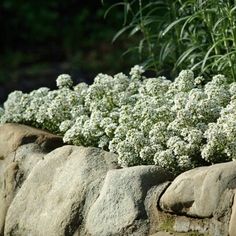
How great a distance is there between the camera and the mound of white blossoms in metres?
4.71

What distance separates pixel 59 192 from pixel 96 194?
0.94 ft

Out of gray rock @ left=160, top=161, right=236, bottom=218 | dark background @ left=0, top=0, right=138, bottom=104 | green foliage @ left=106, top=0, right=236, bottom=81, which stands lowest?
gray rock @ left=160, top=161, right=236, bottom=218

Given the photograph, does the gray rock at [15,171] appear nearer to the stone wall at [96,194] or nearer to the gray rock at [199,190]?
the stone wall at [96,194]

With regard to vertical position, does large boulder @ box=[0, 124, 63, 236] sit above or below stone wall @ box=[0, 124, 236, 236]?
above

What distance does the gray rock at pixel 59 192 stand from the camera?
471 cm

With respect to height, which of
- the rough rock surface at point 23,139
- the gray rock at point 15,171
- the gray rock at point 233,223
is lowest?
the gray rock at point 233,223

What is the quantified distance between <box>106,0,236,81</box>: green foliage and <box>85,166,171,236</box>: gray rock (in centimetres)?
113

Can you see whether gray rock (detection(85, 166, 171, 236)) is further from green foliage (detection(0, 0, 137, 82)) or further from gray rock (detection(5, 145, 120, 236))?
green foliage (detection(0, 0, 137, 82))

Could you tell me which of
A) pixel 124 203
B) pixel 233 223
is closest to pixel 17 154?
pixel 124 203

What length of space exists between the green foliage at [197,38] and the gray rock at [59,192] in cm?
102

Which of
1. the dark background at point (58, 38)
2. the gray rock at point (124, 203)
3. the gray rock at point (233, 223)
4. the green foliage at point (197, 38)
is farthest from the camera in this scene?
the dark background at point (58, 38)

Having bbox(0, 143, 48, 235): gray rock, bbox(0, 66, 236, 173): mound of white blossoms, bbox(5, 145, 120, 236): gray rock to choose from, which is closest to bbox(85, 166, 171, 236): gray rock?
bbox(5, 145, 120, 236): gray rock

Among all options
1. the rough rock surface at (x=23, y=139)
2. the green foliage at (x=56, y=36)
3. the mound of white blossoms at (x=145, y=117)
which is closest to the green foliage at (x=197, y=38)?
the mound of white blossoms at (x=145, y=117)

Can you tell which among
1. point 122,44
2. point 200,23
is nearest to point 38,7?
point 122,44
